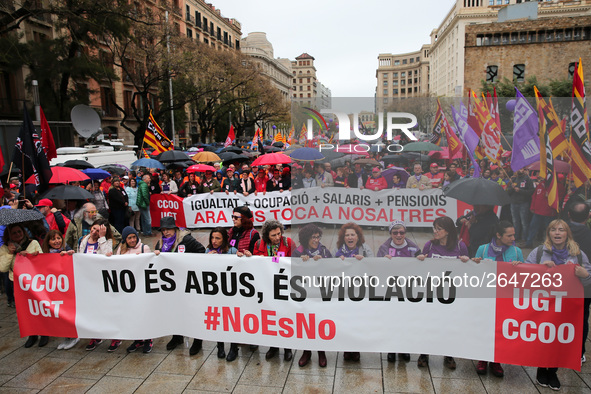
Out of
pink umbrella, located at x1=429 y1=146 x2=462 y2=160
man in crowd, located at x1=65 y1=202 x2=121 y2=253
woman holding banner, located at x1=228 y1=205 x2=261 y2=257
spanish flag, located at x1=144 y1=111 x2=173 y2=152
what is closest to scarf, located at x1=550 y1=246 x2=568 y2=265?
pink umbrella, located at x1=429 y1=146 x2=462 y2=160

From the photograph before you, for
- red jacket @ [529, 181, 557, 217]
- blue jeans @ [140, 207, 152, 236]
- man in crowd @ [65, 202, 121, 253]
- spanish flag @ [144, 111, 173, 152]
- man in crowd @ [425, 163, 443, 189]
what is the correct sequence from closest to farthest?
red jacket @ [529, 181, 557, 217] → man in crowd @ [425, 163, 443, 189] → man in crowd @ [65, 202, 121, 253] → blue jeans @ [140, 207, 152, 236] → spanish flag @ [144, 111, 173, 152]

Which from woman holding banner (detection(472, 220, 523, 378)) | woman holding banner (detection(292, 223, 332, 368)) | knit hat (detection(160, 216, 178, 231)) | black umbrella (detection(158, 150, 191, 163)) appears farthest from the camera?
black umbrella (detection(158, 150, 191, 163))

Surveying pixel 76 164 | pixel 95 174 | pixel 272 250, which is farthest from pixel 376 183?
pixel 76 164

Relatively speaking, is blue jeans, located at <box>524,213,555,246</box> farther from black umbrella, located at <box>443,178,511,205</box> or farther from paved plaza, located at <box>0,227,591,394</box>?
paved plaza, located at <box>0,227,591,394</box>

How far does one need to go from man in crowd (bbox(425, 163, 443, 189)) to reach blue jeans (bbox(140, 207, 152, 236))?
7.47 meters

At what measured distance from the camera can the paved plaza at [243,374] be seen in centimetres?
414

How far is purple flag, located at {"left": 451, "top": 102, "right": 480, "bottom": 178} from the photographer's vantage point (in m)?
7.08

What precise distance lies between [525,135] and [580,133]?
64cm

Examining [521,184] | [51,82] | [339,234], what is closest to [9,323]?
[339,234]

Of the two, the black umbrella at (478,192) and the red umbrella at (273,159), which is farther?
the red umbrella at (273,159)

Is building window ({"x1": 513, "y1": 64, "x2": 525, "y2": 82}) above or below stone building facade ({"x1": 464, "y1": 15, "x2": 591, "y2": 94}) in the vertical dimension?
below

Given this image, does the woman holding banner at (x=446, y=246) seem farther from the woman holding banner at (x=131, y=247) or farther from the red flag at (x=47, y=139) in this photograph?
the red flag at (x=47, y=139)

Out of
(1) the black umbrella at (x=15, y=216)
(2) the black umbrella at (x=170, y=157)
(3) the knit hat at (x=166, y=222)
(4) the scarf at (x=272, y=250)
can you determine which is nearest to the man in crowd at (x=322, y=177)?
(4) the scarf at (x=272, y=250)

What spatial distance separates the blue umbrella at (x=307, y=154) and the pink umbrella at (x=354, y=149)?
11.0 inches
